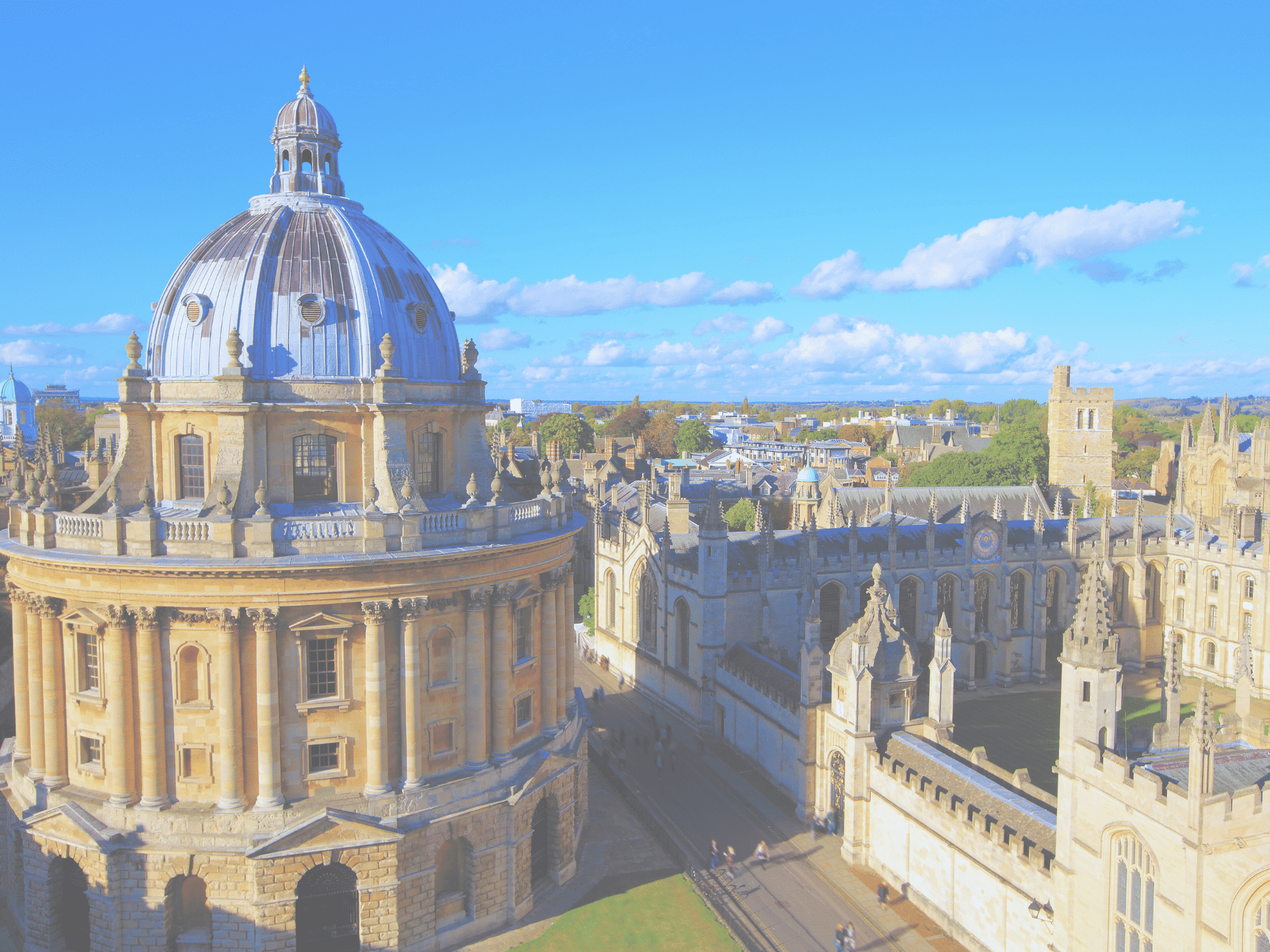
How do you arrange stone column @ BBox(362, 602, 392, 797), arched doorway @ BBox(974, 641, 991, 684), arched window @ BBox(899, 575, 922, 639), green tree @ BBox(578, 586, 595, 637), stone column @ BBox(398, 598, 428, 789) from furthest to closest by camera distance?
green tree @ BBox(578, 586, 595, 637) → arched doorway @ BBox(974, 641, 991, 684) → arched window @ BBox(899, 575, 922, 639) → stone column @ BBox(398, 598, 428, 789) → stone column @ BBox(362, 602, 392, 797)

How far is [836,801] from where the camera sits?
1428 inches

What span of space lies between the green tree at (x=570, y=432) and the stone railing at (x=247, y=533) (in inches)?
4391

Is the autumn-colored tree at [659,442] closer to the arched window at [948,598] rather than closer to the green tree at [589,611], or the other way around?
the green tree at [589,611]

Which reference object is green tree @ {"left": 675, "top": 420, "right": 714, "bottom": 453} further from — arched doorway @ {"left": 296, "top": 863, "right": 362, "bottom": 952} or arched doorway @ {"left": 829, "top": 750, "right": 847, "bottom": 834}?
arched doorway @ {"left": 296, "top": 863, "right": 362, "bottom": 952}

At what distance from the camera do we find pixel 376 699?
1077 inches

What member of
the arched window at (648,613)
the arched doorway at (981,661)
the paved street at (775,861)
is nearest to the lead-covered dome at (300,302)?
the paved street at (775,861)

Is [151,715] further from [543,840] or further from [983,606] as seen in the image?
[983,606]

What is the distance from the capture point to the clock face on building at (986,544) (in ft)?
182

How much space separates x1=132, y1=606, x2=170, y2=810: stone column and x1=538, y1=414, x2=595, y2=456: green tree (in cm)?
11351

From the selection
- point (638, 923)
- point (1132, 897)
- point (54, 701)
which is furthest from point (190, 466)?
point (1132, 897)

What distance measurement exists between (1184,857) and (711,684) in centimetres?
2794

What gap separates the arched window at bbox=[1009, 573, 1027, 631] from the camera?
5788 cm

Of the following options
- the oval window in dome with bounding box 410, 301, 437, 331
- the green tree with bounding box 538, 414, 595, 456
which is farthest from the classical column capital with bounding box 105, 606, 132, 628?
the green tree with bounding box 538, 414, 595, 456

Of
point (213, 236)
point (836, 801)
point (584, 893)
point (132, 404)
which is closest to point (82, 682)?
point (132, 404)
